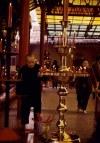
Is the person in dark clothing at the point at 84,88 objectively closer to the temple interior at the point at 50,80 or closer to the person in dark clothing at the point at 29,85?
the temple interior at the point at 50,80

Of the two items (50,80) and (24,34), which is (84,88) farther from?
(50,80)

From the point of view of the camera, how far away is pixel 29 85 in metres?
7.45

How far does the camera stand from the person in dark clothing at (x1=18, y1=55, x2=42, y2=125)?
7418 mm

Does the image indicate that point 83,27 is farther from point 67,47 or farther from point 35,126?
point 67,47

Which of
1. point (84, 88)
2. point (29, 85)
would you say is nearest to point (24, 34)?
point (84, 88)

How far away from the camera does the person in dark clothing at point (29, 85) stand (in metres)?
7.42

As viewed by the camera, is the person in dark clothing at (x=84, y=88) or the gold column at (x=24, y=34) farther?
the person in dark clothing at (x=84, y=88)

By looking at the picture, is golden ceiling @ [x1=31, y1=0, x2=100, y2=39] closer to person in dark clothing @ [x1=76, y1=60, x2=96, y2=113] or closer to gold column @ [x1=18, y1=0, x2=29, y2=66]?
gold column @ [x1=18, y1=0, x2=29, y2=66]

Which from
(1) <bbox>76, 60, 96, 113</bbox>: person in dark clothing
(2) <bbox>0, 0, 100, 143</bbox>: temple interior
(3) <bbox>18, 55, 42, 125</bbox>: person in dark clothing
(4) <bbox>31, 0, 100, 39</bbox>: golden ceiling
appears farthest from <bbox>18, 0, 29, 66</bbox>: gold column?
(3) <bbox>18, 55, 42, 125</bbox>: person in dark clothing

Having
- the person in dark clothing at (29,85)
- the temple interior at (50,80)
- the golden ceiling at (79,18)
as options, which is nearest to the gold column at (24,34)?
the temple interior at (50,80)

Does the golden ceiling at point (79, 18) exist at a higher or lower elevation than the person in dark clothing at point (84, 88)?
higher

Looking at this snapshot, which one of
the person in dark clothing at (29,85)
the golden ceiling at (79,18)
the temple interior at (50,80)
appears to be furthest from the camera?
the golden ceiling at (79,18)

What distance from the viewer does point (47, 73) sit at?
417cm

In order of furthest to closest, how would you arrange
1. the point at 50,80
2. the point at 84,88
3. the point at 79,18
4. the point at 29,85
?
the point at 79,18, the point at 84,88, the point at 29,85, the point at 50,80
